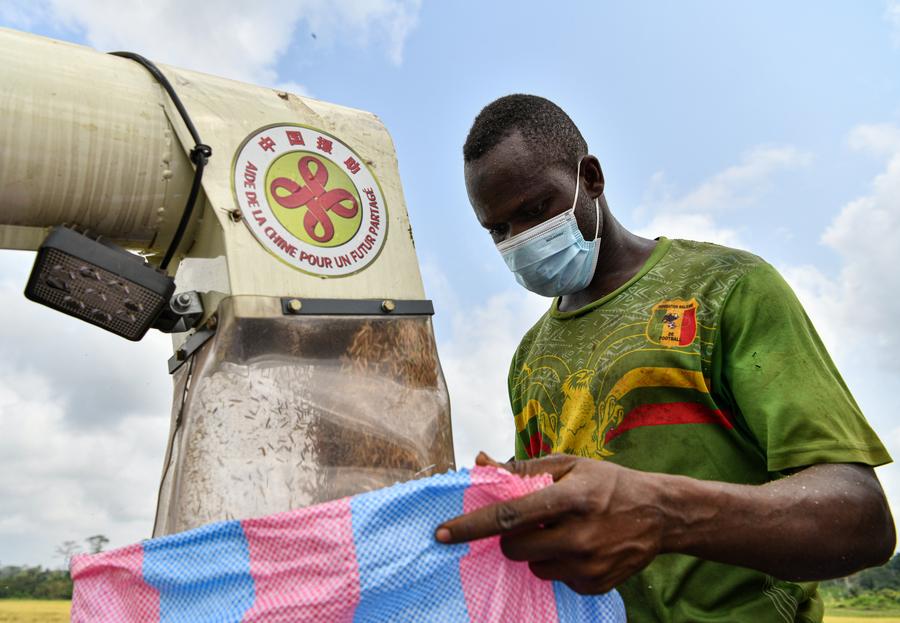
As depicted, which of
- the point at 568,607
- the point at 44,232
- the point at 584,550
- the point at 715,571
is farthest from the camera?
the point at 715,571

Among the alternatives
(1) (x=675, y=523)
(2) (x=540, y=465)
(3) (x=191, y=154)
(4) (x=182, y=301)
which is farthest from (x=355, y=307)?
(1) (x=675, y=523)

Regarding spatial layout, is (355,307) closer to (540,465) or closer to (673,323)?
(540,465)

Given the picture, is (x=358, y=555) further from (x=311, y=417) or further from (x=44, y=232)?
(x=44, y=232)

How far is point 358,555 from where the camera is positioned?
1.38 m

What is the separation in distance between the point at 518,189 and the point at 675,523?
4.37ft

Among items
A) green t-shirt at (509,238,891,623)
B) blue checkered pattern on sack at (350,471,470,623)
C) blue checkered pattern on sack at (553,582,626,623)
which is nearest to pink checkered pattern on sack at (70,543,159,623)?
blue checkered pattern on sack at (350,471,470,623)

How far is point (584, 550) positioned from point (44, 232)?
4.42 feet

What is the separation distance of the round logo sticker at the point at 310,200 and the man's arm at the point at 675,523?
649 mm

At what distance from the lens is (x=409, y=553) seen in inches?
55.5

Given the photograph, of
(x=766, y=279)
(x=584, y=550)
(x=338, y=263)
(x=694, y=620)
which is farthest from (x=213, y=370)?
(x=766, y=279)

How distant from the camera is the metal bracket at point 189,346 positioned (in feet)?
5.97

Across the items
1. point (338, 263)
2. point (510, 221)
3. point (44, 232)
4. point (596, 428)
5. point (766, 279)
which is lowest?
point (596, 428)

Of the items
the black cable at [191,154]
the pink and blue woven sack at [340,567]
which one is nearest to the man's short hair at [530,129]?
the black cable at [191,154]

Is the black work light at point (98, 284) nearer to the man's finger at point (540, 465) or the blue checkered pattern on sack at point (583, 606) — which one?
the man's finger at point (540, 465)
